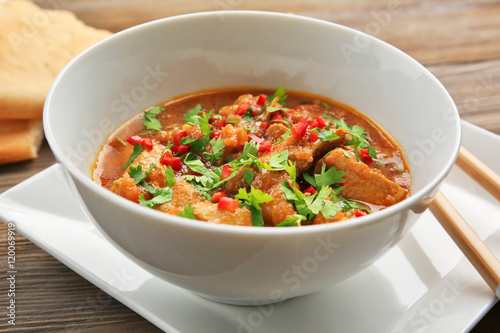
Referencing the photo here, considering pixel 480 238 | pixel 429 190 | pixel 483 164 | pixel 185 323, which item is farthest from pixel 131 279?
pixel 483 164

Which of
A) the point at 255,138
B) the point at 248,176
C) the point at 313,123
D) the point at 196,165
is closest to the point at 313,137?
the point at 313,123

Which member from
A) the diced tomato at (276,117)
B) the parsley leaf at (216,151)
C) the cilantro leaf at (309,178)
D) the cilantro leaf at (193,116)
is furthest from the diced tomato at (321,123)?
the cilantro leaf at (193,116)

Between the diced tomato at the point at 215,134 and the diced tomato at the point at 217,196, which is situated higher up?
the diced tomato at the point at 217,196

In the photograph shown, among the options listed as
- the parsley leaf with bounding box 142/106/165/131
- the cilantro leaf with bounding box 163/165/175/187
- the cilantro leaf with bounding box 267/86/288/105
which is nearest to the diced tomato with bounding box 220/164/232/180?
the cilantro leaf with bounding box 163/165/175/187

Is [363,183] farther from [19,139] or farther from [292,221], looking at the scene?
[19,139]

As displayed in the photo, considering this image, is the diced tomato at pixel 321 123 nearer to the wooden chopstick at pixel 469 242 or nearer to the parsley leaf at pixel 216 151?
the parsley leaf at pixel 216 151

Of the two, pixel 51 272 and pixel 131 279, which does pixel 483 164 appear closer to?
pixel 131 279
